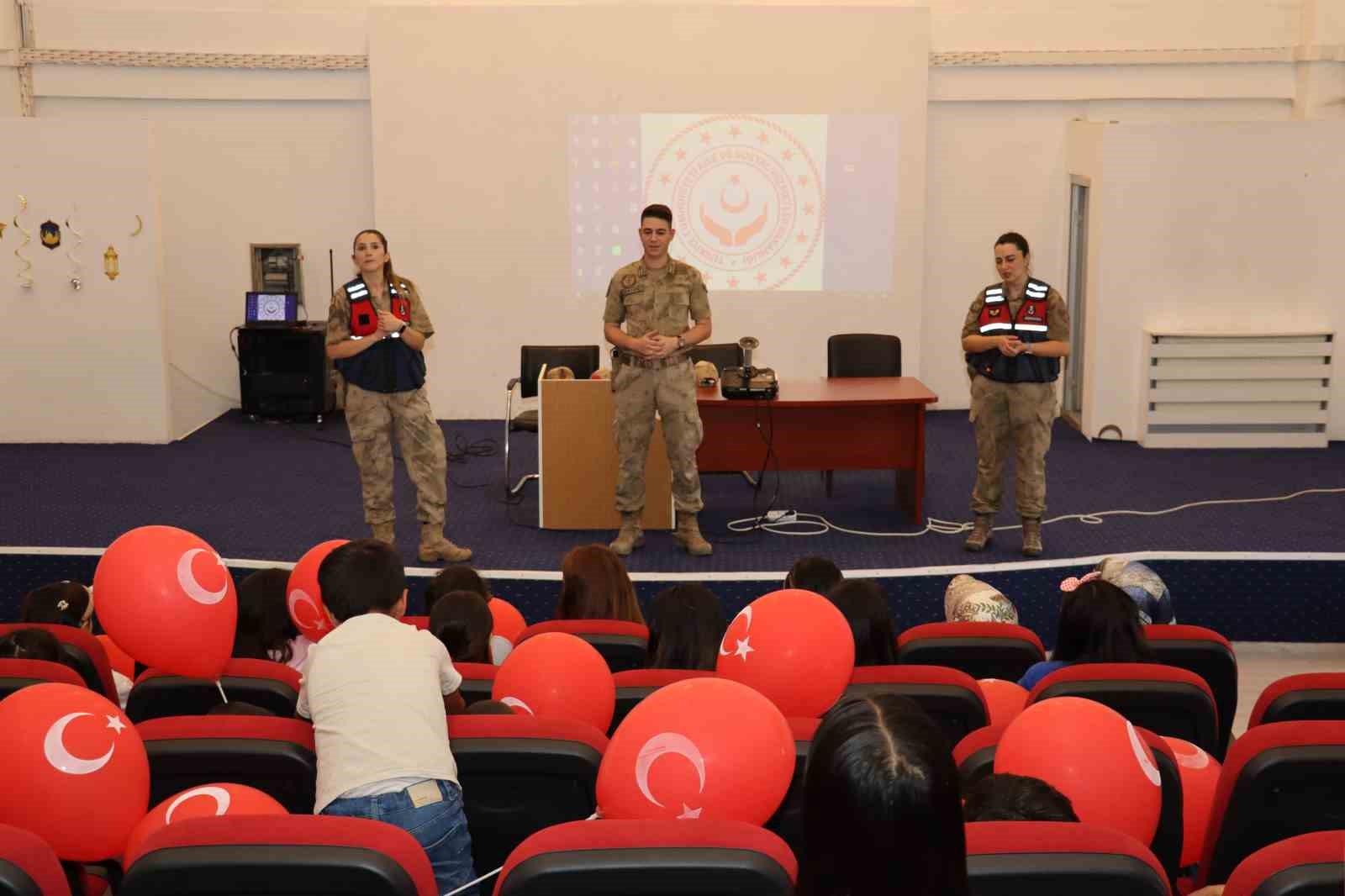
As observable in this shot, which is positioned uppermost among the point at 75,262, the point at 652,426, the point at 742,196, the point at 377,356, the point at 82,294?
the point at 742,196

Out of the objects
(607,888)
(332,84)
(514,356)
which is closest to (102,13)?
(332,84)

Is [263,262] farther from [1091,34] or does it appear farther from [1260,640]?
[1260,640]

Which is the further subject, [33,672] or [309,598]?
[309,598]

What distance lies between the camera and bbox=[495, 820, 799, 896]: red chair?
168 centimetres

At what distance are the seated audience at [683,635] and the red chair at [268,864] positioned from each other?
5.29 ft

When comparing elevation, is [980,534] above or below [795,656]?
below

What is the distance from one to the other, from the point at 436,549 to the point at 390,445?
1.67 ft

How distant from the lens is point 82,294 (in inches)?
345

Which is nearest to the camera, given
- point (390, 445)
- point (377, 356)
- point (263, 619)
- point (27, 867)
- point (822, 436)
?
point (27, 867)

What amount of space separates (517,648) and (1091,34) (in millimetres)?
7955

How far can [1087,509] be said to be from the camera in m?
7.21

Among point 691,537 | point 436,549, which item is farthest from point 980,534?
point 436,549

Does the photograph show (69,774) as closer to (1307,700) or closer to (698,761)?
(698,761)

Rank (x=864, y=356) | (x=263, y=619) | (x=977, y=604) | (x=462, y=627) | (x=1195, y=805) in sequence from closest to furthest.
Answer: (x=1195, y=805) < (x=462, y=627) < (x=263, y=619) < (x=977, y=604) < (x=864, y=356)
